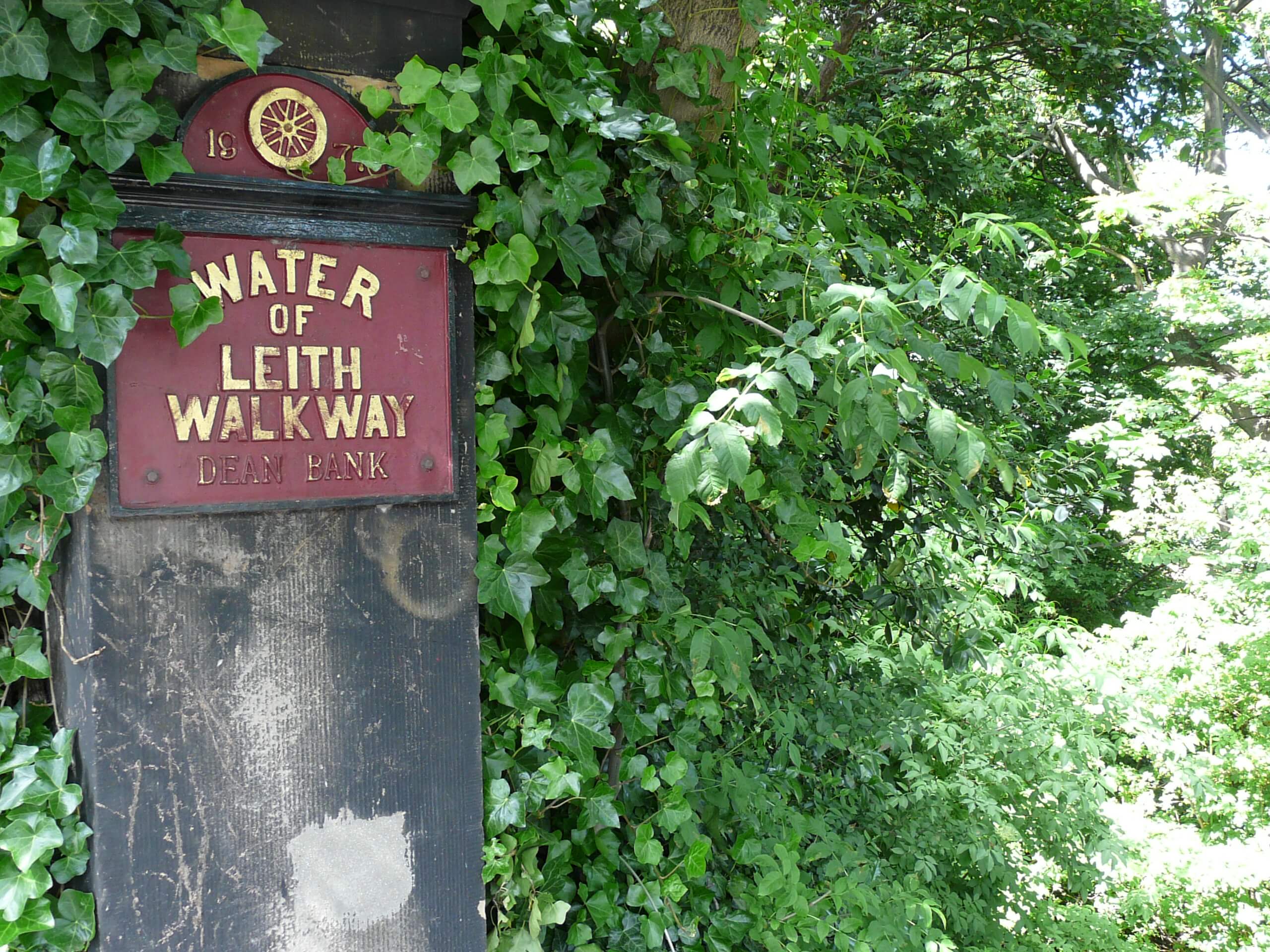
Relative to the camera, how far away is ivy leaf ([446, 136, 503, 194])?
5.51ft

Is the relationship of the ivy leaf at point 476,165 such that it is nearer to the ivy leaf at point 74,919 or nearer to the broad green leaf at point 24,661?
the broad green leaf at point 24,661

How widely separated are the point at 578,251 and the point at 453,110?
38 cm

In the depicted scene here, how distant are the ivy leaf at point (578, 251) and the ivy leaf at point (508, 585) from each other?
→ 584 millimetres

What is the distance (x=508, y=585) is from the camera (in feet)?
6.10

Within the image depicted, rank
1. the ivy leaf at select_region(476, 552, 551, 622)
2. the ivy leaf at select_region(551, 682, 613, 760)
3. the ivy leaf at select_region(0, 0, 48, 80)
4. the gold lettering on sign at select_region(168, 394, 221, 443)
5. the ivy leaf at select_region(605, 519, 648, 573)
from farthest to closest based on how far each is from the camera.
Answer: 1. the ivy leaf at select_region(605, 519, 648, 573)
2. the ivy leaf at select_region(551, 682, 613, 760)
3. the ivy leaf at select_region(476, 552, 551, 622)
4. the gold lettering on sign at select_region(168, 394, 221, 443)
5. the ivy leaf at select_region(0, 0, 48, 80)

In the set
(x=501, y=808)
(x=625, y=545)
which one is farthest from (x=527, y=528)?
(x=501, y=808)

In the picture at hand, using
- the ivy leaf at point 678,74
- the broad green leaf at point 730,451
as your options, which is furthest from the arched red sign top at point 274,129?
the broad green leaf at point 730,451

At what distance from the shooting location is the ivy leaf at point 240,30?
1.41m

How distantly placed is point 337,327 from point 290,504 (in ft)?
1.10

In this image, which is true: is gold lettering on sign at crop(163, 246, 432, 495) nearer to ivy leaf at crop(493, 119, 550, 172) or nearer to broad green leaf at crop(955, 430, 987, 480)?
ivy leaf at crop(493, 119, 550, 172)

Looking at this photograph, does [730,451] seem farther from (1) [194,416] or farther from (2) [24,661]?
(2) [24,661]

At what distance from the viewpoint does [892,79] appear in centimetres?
558

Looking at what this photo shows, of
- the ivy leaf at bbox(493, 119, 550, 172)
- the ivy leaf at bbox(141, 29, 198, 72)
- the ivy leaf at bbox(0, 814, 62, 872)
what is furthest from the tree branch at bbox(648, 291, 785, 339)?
the ivy leaf at bbox(0, 814, 62, 872)

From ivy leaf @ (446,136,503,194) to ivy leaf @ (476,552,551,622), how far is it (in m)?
0.72
